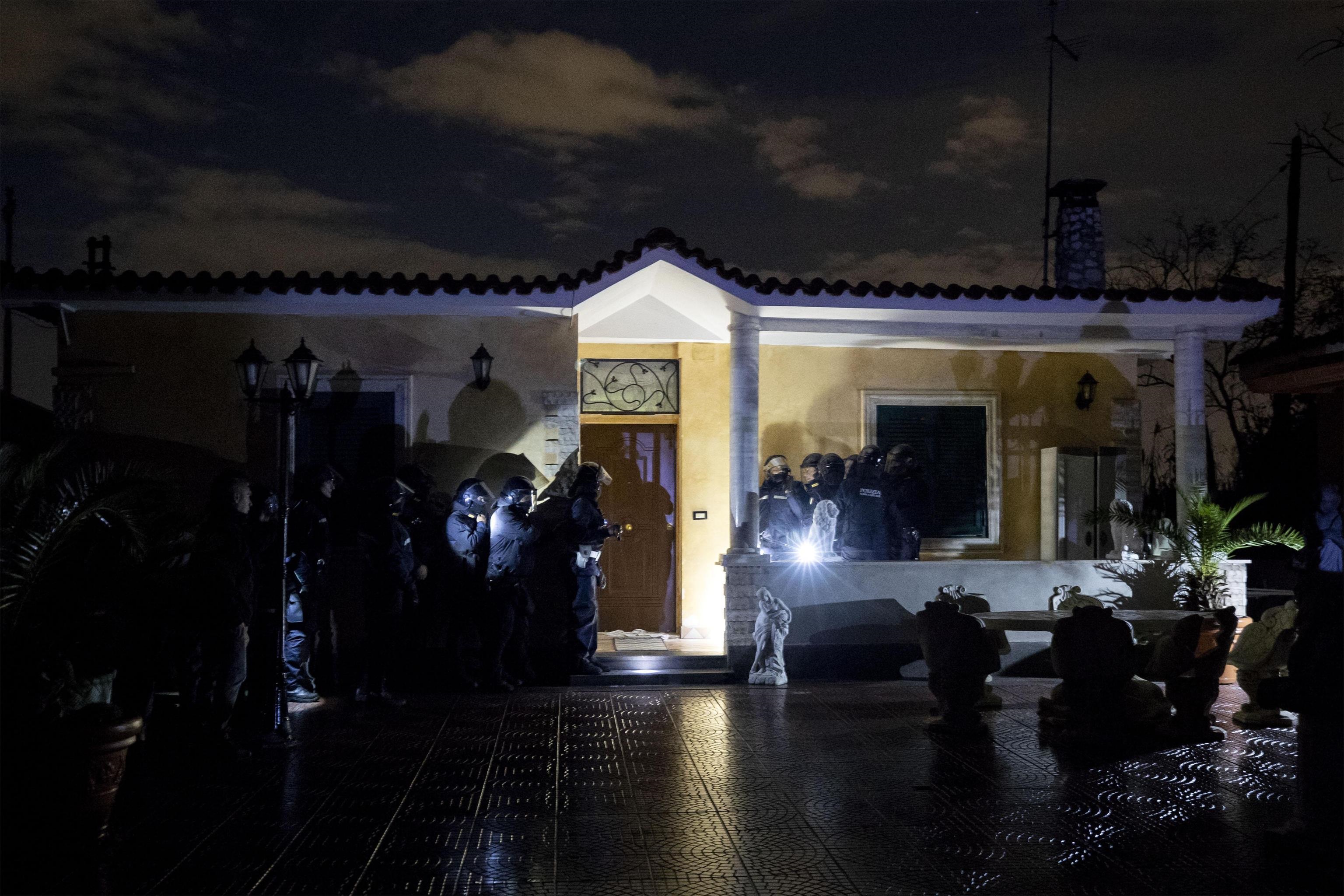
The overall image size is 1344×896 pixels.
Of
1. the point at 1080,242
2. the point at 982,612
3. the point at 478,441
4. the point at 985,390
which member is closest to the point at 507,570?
the point at 478,441

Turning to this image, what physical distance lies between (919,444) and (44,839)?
10.2 metres

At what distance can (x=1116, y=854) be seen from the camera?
5824 millimetres

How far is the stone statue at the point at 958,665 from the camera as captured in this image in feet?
29.6

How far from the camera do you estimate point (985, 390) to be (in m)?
13.9

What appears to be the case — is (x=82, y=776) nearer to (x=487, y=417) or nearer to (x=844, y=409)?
(x=487, y=417)

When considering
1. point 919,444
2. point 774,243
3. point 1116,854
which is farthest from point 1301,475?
point 1116,854

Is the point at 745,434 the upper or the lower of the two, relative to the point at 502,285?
lower

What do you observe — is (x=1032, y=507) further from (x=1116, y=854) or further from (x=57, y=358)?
(x=57, y=358)

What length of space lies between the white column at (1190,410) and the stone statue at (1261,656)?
9.61ft

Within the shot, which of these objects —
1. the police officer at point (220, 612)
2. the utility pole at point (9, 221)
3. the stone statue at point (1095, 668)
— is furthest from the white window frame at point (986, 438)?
the utility pole at point (9, 221)

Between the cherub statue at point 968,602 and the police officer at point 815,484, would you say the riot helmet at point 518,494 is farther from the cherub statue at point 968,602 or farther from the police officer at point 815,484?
the cherub statue at point 968,602

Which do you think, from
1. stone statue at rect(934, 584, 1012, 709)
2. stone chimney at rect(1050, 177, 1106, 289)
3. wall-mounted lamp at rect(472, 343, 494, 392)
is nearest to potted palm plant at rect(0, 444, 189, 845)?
wall-mounted lamp at rect(472, 343, 494, 392)

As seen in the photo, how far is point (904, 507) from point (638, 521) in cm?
316

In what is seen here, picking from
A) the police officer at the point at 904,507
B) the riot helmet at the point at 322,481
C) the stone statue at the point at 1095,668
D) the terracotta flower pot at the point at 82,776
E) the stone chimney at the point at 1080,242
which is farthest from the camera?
the stone chimney at the point at 1080,242
